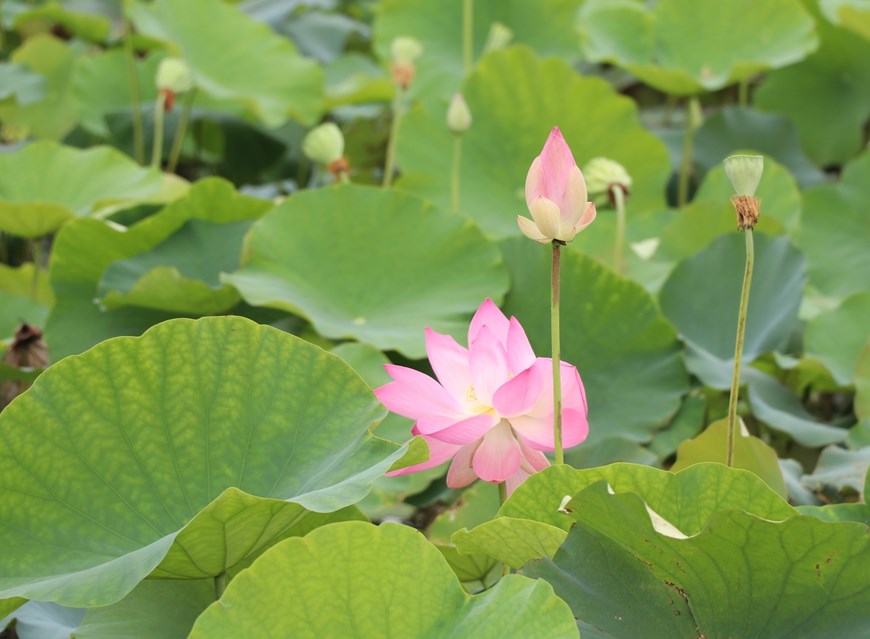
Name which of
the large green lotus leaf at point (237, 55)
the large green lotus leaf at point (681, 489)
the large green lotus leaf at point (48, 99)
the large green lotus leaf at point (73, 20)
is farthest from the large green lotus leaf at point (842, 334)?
the large green lotus leaf at point (73, 20)

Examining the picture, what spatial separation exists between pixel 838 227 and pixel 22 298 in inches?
51.2

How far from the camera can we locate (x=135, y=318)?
1.40m

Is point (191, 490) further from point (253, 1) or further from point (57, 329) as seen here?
point (253, 1)

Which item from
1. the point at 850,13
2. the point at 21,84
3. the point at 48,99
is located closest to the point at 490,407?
the point at 850,13

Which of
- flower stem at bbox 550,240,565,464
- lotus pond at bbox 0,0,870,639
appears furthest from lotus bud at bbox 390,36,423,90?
flower stem at bbox 550,240,565,464

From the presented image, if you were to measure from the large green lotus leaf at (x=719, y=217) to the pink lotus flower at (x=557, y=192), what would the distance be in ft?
2.79

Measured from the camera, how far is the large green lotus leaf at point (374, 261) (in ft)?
4.49

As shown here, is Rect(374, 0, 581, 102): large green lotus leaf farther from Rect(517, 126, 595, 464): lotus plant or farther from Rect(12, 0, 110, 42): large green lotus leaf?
Rect(517, 126, 595, 464): lotus plant

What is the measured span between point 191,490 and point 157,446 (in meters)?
0.04

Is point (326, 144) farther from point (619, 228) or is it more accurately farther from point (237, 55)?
point (237, 55)

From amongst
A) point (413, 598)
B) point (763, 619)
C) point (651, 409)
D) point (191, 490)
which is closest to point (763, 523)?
point (763, 619)

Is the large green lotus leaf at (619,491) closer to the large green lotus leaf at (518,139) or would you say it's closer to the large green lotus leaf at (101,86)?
the large green lotus leaf at (518,139)

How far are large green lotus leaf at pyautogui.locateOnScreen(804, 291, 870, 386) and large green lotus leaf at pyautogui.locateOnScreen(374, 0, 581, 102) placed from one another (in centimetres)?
100

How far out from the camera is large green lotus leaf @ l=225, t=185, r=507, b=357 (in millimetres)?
1368
